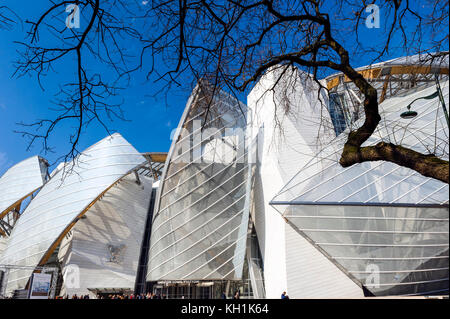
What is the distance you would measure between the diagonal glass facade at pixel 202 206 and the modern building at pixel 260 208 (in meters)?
0.07

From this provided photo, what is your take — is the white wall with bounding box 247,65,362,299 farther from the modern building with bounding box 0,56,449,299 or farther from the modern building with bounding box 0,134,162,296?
the modern building with bounding box 0,134,162,296

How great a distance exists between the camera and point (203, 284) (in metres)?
19.4

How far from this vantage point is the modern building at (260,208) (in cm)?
1085

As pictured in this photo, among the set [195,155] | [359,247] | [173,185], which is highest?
[195,155]

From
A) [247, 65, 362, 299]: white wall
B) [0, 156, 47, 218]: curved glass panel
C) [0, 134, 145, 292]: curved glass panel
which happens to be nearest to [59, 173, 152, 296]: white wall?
[0, 134, 145, 292]: curved glass panel

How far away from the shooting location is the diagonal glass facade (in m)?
18.1

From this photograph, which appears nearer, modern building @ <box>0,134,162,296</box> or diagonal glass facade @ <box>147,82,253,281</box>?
diagonal glass facade @ <box>147,82,253,281</box>

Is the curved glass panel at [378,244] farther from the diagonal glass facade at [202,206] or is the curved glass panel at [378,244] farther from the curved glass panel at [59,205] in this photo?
the curved glass panel at [59,205]

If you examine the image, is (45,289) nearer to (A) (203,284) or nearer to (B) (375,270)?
(A) (203,284)

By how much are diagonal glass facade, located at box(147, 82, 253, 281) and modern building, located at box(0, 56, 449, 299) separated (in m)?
0.07

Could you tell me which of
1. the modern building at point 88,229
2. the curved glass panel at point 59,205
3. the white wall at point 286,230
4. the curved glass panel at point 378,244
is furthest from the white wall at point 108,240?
the curved glass panel at point 378,244
